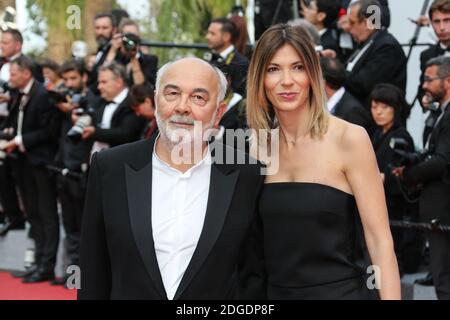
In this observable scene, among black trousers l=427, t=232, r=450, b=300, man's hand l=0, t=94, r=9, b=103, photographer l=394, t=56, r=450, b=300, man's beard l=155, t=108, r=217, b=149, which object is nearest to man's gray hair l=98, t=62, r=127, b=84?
man's hand l=0, t=94, r=9, b=103

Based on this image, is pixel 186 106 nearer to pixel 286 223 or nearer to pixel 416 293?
pixel 286 223

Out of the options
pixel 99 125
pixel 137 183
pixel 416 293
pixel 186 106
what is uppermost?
pixel 186 106

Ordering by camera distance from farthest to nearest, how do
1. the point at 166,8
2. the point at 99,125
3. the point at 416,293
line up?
the point at 166,8 < the point at 99,125 < the point at 416,293

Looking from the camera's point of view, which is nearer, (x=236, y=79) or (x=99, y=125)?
(x=236, y=79)

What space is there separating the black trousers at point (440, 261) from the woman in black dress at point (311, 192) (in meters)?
2.20

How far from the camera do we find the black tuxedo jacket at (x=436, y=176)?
5.22m

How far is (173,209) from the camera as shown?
273cm

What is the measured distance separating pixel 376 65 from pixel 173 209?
149 inches

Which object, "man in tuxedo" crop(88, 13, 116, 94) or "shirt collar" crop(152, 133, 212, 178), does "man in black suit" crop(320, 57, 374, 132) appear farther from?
"man in tuxedo" crop(88, 13, 116, 94)

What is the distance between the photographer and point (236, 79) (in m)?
5.68

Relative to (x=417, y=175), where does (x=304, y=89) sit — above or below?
above

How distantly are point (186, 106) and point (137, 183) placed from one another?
11.2 inches

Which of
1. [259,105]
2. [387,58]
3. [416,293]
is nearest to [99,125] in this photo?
[387,58]
